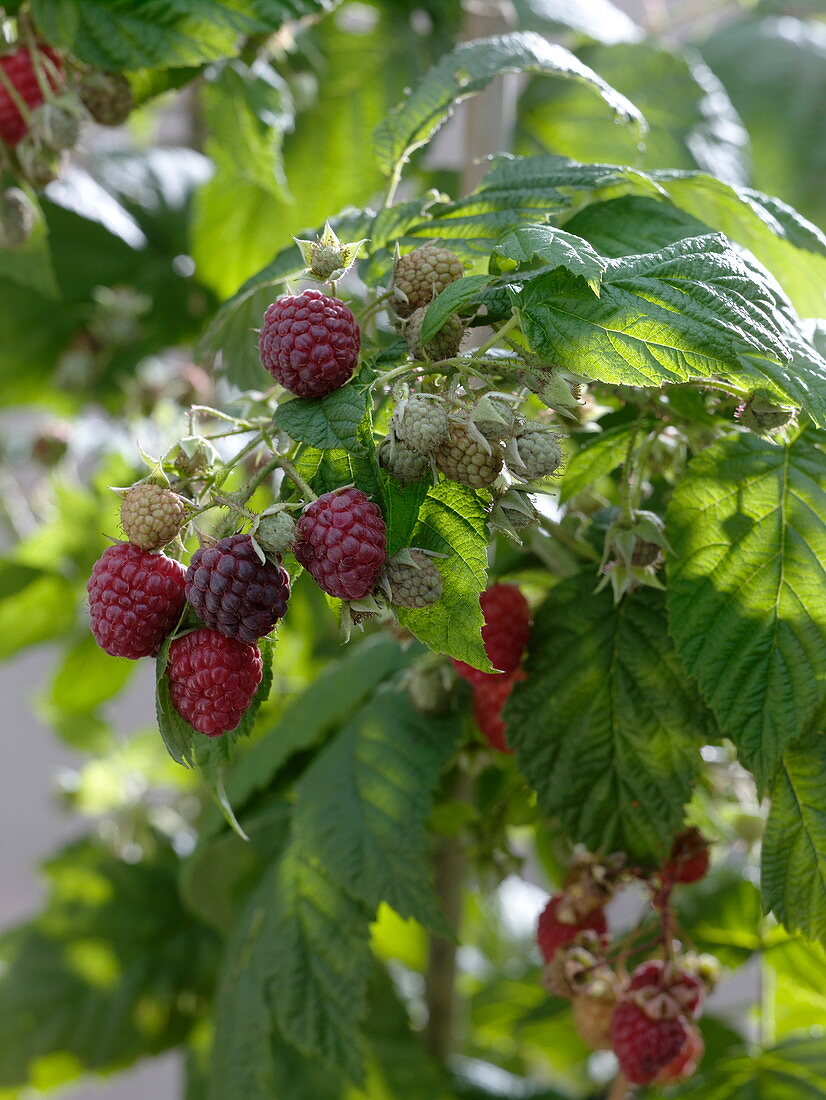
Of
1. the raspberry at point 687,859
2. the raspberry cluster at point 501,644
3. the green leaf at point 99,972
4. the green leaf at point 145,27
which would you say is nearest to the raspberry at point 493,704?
the raspberry cluster at point 501,644

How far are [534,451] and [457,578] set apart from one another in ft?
0.17

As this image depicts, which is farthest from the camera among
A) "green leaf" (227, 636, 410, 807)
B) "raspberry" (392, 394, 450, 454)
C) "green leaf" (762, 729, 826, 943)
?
"green leaf" (227, 636, 410, 807)

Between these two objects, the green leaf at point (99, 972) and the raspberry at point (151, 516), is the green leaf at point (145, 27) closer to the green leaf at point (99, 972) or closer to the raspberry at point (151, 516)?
the raspberry at point (151, 516)

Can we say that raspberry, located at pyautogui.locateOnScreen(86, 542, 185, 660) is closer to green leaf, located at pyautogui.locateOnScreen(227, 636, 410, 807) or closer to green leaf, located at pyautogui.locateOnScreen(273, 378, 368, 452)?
green leaf, located at pyautogui.locateOnScreen(273, 378, 368, 452)

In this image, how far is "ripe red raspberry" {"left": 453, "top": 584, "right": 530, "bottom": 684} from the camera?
551 mm

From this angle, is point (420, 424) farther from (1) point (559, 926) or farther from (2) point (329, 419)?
(1) point (559, 926)

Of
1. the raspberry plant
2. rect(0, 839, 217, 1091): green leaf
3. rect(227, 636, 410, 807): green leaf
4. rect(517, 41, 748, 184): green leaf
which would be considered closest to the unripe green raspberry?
the raspberry plant

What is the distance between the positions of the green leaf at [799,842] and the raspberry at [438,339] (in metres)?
0.22

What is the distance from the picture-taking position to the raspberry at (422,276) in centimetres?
43

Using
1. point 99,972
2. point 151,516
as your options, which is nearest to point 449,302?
point 151,516

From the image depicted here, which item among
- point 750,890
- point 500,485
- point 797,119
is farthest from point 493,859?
point 797,119

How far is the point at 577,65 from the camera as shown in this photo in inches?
20.1

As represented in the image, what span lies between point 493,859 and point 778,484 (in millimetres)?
323

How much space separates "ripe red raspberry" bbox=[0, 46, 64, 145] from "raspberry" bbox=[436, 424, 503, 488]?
38cm
